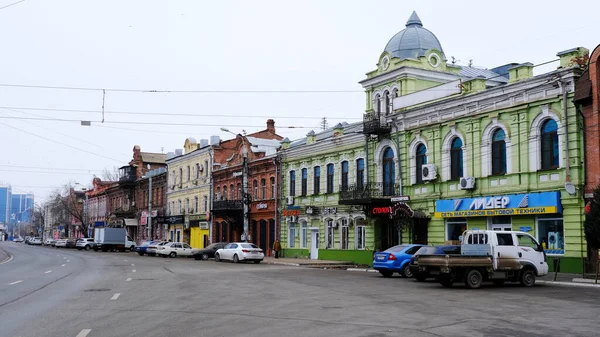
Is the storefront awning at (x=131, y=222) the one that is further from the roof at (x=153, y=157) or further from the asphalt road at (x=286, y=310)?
the asphalt road at (x=286, y=310)

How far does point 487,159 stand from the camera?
31109mm

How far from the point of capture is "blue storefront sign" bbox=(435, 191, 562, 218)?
27.4 m

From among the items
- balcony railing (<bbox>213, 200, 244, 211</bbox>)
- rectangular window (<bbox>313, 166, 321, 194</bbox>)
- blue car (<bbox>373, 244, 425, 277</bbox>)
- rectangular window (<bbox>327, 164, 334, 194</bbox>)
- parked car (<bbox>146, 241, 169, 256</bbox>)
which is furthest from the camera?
parked car (<bbox>146, 241, 169, 256</bbox>)

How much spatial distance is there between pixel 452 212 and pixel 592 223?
9.66 meters

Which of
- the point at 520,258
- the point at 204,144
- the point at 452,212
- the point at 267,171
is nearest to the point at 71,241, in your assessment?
the point at 204,144

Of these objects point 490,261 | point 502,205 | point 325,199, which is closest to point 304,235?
point 325,199

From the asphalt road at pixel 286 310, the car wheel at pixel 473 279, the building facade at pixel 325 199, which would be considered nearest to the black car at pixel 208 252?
the building facade at pixel 325 199

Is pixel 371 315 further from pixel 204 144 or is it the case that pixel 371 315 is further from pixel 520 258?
pixel 204 144

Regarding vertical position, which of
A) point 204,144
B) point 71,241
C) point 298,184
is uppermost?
point 204,144

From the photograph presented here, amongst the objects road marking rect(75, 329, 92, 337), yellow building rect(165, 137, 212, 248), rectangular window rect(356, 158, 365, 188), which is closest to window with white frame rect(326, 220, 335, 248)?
rectangular window rect(356, 158, 365, 188)

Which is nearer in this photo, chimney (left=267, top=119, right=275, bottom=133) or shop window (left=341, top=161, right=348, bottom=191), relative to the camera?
shop window (left=341, top=161, right=348, bottom=191)

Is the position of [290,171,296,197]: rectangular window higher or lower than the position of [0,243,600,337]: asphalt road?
higher

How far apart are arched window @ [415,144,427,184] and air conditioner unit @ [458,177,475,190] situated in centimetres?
396

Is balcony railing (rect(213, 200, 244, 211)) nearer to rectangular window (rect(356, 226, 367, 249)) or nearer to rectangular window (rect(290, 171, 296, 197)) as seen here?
rectangular window (rect(290, 171, 296, 197))
